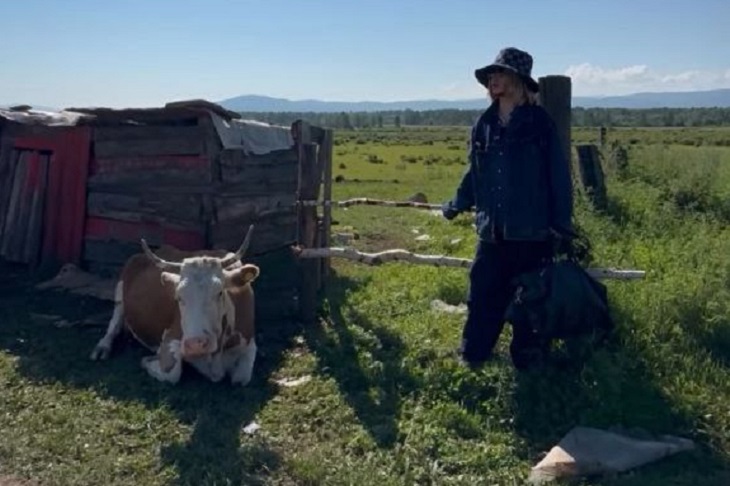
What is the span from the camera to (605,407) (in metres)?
5.67

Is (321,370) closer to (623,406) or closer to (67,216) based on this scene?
(623,406)

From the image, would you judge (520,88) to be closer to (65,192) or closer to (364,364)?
(364,364)

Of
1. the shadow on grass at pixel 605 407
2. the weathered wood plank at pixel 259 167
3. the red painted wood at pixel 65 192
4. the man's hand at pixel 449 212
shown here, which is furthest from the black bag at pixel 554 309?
the red painted wood at pixel 65 192

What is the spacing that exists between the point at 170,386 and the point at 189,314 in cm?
69

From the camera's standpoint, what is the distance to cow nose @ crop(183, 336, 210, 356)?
6375mm

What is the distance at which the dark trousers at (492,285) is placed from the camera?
6137 millimetres

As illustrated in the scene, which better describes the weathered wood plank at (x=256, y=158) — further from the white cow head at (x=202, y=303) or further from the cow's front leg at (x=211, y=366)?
the cow's front leg at (x=211, y=366)

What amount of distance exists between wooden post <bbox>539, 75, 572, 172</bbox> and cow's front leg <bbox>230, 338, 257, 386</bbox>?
3.08 metres

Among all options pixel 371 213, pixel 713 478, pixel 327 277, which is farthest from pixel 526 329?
pixel 371 213

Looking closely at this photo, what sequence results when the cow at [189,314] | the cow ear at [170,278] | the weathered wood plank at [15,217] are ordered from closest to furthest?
the cow at [189,314], the cow ear at [170,278], the weathered wood plank at [15,217]

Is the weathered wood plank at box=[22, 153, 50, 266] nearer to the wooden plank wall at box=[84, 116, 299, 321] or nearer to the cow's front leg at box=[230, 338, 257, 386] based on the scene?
the wooden plank wall at box=[84, 116, 299, 321]

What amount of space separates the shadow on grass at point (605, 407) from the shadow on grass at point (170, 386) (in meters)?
1.75

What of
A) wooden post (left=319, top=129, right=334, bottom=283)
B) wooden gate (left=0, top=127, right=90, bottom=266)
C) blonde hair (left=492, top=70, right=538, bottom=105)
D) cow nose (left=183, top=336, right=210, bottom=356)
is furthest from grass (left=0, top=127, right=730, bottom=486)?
wooden gate (left=0, top=127, right=90, bottom=266)

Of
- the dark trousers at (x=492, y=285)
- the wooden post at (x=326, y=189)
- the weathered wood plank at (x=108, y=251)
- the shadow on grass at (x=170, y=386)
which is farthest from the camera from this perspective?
the weathered wood plank at (x=108, y=251)
